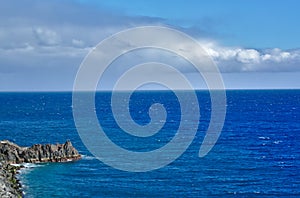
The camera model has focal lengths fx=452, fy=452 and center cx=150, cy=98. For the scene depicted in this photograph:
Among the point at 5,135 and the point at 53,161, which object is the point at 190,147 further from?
the point at 5,135

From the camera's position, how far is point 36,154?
94812mm

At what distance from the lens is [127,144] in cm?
11788

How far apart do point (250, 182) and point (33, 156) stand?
45037 mm

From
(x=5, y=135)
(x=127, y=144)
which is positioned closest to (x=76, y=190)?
(x=127, y=144)

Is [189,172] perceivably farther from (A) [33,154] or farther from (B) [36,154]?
(A) [33,154]

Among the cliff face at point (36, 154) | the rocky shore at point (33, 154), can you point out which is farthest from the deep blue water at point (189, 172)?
the cliff face at point (36, 154)

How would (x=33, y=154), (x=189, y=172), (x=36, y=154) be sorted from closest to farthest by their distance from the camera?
1. (x=189, y=172)
2. (x=33, y=154)
3. (x=36, y=154)

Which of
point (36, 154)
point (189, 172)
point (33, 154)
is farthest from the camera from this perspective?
point (36, 154)

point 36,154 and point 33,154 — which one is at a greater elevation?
point 36,154

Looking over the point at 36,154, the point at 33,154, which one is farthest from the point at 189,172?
the point at 33,154

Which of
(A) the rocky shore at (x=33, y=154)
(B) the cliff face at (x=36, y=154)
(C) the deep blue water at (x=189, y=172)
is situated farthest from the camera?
(B) the cliff face at (x=36, y=154)

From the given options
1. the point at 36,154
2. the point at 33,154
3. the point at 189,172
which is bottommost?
the point at 189,172

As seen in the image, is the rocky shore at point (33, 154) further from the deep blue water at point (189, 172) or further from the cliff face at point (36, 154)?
the deep blue water at point (189, 172)

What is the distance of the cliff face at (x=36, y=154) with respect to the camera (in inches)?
3664
